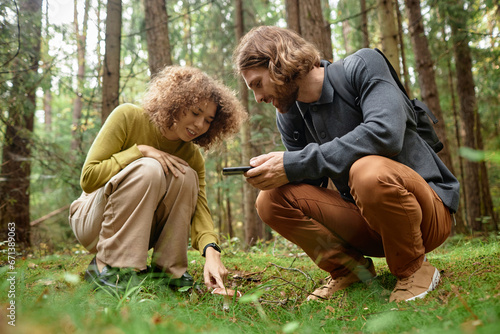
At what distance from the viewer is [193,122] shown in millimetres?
2771

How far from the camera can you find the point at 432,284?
→ 2.05 metres

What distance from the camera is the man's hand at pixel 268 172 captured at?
229 centimetres

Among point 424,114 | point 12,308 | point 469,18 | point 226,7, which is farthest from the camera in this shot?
point 226,7

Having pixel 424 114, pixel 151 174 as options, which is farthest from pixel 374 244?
Answer: pixel 151 174

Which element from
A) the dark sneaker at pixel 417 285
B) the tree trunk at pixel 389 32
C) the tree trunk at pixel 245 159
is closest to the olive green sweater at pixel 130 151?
the dark sneaker at pixel 417 285

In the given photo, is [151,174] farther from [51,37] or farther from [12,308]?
[51,37]

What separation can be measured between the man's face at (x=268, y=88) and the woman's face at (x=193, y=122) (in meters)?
0.43

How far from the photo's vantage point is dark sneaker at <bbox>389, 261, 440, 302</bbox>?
2.00 metres

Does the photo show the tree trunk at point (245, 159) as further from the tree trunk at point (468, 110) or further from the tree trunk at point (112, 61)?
the tree trunk at point (468, 110)

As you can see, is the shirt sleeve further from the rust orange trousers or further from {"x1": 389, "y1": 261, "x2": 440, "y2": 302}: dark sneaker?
{"x1": 389, "y1": 261, "x2": 440, "y2": 302}: dark sneaker

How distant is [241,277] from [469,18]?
822 cm

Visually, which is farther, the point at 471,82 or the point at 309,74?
the point at 471,82

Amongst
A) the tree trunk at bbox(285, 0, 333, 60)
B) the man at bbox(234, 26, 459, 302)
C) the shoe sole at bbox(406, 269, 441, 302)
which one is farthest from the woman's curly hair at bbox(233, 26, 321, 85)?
the tree trunk at bbox(285, 0, 333, 60)

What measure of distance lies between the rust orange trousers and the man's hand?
0.53 feet
